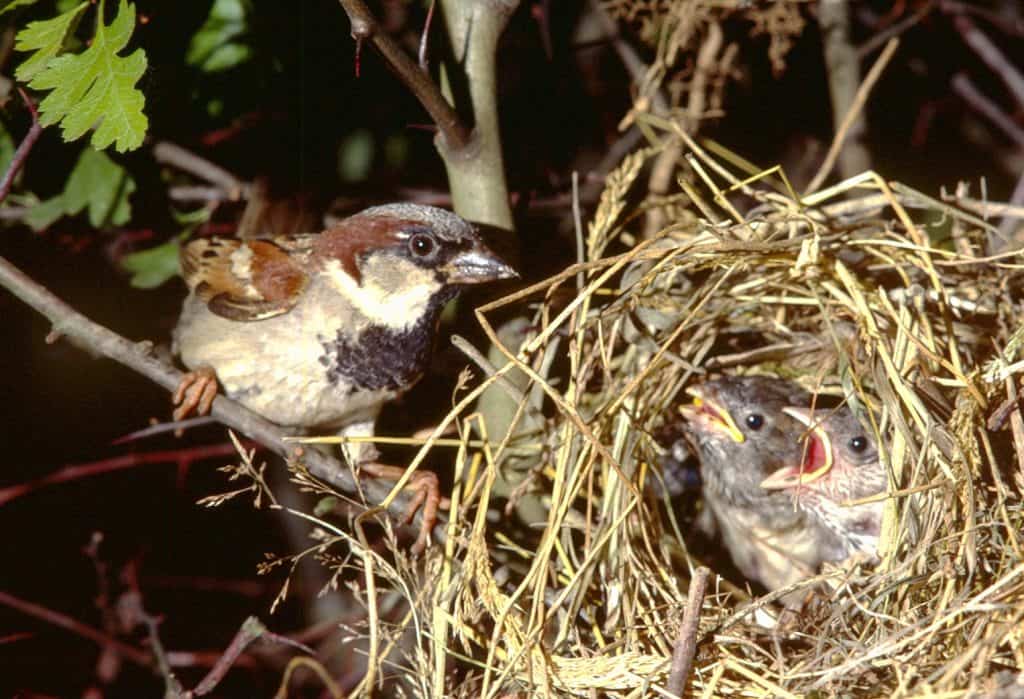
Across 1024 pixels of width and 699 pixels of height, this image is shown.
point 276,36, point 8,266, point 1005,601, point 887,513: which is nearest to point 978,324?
point 887,513

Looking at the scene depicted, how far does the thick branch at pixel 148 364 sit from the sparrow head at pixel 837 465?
36.8 inches

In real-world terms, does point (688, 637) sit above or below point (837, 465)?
above

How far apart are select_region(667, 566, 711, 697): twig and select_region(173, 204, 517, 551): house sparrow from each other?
1013mm

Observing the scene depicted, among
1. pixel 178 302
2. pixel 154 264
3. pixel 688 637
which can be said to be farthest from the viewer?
pixel 178 302

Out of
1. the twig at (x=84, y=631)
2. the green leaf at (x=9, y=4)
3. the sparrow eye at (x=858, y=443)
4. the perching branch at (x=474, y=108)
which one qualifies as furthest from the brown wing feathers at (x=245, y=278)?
the sparrow eye at (x=858, y=443)

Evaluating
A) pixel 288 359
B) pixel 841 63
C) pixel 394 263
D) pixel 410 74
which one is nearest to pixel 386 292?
pixel 394 263

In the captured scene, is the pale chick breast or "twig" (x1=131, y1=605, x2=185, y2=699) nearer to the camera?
"twig" (x1=131, y1=605, x2=185, y2=699)

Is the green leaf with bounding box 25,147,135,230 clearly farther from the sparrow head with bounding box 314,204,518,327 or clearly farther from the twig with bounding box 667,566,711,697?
the twig with bounding box 667,566,711,697

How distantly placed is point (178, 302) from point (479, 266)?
1.20 metres

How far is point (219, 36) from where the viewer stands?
8.83 ft

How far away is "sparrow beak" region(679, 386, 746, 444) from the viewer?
8.67 feet

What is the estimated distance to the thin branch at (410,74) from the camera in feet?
6.10

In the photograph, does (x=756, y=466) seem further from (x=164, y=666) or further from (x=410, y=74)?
(x=164, y=666)

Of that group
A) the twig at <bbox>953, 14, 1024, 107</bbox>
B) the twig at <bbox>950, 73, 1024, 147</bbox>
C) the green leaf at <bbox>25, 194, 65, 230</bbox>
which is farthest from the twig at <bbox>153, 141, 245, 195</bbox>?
the twig at <bbox>950, 73, 1024, 147</bbox>
